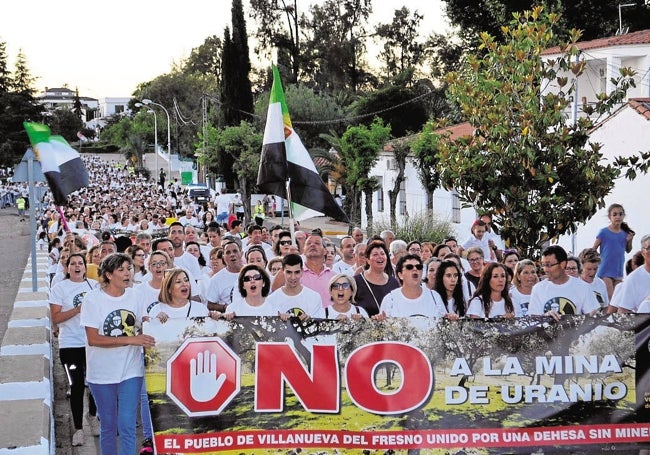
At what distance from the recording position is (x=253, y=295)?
7.00 meters

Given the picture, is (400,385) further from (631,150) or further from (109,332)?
(631,150)

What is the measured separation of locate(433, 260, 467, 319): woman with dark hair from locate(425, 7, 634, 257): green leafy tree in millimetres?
3647

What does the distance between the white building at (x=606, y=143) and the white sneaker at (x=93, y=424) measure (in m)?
7.28

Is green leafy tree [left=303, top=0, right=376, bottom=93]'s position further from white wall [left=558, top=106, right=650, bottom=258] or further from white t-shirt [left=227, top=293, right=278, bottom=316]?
white t-shirt [left=227, top=293, right=278, bottom=316]

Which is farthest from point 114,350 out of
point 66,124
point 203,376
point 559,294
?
point 66,124

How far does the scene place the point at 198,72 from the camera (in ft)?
328

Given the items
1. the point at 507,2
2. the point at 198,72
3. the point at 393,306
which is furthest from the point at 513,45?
the point at 198,72

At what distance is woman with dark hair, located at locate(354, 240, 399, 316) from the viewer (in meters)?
7.80

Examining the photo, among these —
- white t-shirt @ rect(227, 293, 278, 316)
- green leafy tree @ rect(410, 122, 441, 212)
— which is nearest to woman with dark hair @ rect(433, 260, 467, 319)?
white t-shirt @ rect(227, 293, 278, 316)

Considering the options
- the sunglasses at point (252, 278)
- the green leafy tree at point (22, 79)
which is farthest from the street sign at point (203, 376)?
the green leafy tree at point (22, 79)

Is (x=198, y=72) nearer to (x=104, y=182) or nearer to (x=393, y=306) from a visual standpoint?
(x=104, y=182)

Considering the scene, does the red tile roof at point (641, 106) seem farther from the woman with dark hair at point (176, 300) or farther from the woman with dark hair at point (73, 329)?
the woman with dark hair at point (176, 300)

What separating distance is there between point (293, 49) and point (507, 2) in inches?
1261

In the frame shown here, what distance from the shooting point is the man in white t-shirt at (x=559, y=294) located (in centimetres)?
739
